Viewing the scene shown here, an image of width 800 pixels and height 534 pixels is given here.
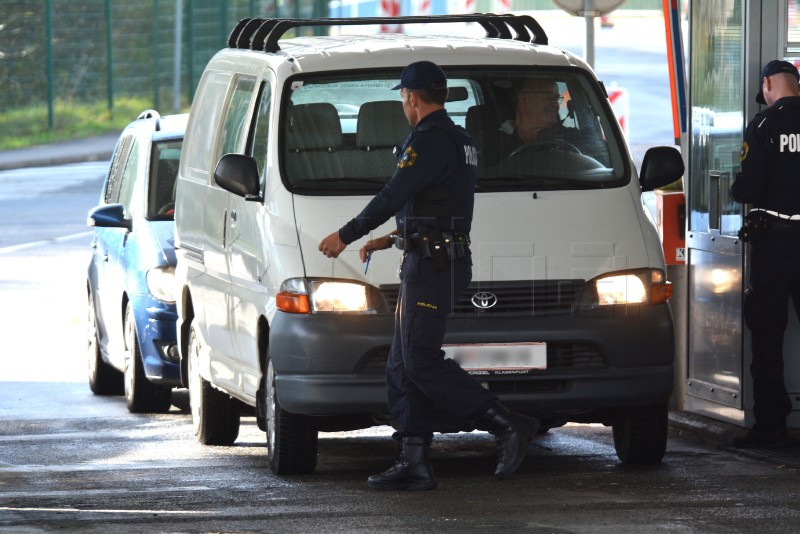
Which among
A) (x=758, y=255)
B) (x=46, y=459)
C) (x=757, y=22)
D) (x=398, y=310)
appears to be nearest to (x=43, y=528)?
(x=398, y=310)

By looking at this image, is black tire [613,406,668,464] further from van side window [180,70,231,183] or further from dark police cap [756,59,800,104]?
van side window [180,70,231,183]

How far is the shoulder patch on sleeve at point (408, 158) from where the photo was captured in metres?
7.70

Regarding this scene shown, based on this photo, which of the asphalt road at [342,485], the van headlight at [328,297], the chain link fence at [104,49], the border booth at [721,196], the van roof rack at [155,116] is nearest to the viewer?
the asphalt road at [342,485]

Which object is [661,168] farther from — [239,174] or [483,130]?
[239,174]

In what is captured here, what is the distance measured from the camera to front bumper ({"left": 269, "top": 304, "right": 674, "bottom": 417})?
798 centimetres

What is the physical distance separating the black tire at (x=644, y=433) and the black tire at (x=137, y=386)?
4180 millimetres

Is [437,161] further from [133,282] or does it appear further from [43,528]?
[133,282]

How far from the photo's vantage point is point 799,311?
30.4 feet

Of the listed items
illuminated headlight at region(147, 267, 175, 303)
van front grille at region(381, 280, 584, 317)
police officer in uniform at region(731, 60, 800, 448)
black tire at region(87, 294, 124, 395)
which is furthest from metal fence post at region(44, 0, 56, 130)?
Result: van front grille at region(381, 280, 584, 317)

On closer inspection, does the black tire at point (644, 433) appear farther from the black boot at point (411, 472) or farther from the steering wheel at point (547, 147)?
the steering wheel at point (547, 147)

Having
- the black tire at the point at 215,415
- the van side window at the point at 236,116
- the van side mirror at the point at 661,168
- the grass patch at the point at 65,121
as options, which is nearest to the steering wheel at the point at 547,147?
the van side mirror at the point at 661,168

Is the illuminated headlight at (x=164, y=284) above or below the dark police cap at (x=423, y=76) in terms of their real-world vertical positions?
below

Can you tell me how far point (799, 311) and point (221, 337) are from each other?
9.41 feet

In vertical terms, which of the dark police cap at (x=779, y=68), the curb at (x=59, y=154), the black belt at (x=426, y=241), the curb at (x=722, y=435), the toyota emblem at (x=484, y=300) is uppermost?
→ the dark police cap at (x=779, y=68)
